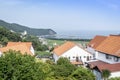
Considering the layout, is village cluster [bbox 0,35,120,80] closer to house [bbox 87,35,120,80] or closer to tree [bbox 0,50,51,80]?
house [bbox 87,35,120,80]

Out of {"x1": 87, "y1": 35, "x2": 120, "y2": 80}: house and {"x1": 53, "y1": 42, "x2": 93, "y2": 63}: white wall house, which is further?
{"x1": 53, "y1": 42, "x2": 93, "y2": 63}: white wall house

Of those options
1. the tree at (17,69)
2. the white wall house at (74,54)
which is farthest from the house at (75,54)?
the tree at (17,69)

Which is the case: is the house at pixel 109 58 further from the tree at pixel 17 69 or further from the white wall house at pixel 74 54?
the tree at pixel 17 69

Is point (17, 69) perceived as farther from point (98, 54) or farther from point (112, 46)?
point (98, 54)

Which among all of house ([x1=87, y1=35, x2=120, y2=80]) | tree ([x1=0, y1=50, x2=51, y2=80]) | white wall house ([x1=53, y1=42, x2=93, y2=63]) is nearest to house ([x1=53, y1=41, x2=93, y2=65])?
white wall house ([x1=53, y1=42, x2=93, y2=63])

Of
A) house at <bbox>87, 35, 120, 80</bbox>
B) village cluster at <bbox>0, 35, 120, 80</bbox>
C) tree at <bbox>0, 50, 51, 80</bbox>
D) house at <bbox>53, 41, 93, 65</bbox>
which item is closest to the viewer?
tree at <bbox>0, 50, 51, 80</bbox>

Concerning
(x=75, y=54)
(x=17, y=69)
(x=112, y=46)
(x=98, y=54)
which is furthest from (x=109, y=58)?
(x=17, y=69)

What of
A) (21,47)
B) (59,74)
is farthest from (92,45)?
(59,74)
